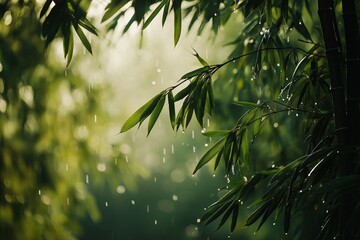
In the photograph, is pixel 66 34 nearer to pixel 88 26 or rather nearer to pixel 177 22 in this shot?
pixel 88 26

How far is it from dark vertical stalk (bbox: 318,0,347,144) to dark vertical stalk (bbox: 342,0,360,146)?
2 cm

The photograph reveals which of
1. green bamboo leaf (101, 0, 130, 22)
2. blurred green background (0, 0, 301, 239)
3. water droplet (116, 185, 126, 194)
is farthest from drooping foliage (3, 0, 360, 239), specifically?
water droplet (116, 185, 126, 194)

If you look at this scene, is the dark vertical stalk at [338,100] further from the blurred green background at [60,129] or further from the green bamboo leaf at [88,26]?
the blurred green background at [60,129]

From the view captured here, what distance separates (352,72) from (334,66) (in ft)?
0.15

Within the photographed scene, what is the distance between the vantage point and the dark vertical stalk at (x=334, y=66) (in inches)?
57.1

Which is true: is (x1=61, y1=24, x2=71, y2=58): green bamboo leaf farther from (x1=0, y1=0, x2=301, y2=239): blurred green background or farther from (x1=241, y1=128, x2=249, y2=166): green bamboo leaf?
(x1=0, y1=0, x2=301, y2=239): blurred green background

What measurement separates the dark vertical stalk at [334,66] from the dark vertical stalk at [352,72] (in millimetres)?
17

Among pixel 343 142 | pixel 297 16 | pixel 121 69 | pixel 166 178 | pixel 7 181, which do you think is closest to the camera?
pixel 343 142

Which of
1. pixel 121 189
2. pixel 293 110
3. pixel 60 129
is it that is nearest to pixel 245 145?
pixel 293 110

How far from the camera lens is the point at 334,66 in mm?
1472

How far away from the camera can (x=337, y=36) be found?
1529 mm

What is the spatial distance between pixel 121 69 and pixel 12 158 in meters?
3.83

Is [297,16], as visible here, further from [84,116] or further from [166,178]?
[166,178]

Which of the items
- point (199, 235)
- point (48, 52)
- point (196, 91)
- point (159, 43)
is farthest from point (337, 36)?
point (199, 235)
